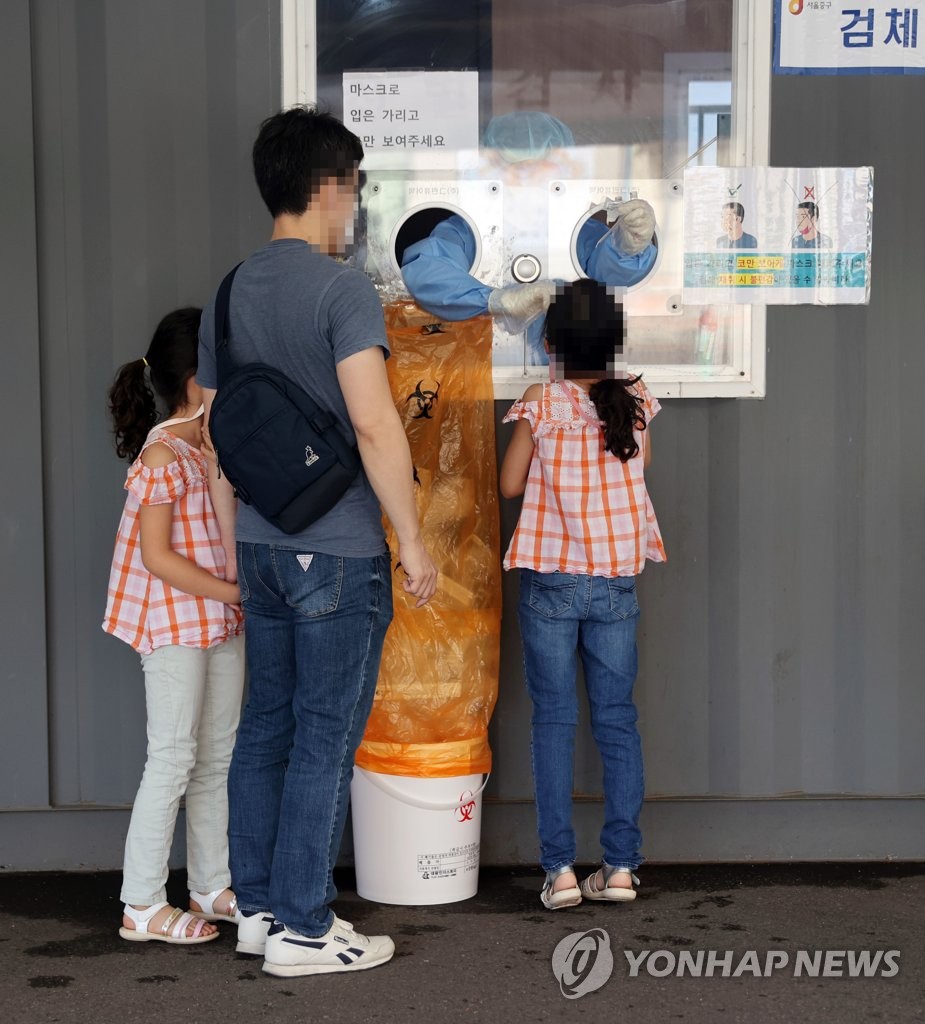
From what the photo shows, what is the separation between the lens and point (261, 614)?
2.43m

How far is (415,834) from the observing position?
9.39ft

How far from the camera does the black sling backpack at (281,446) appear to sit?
7.43 feet

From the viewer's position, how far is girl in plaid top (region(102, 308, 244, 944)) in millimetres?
2596

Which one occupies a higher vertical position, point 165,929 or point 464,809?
point 464,809

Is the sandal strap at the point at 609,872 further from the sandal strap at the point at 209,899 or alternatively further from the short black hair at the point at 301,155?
the short black hair at the point at 301,155

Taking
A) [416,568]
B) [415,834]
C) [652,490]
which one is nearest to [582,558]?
[652,490]

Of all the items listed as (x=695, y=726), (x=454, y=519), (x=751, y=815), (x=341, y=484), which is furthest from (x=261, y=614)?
(x=751, y=815)

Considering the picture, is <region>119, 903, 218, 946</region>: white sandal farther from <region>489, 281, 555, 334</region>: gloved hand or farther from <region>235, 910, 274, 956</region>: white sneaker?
<region>489, 281, 555, 334</region>: gloved hand

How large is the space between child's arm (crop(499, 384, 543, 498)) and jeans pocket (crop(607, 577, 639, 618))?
0.32 metres

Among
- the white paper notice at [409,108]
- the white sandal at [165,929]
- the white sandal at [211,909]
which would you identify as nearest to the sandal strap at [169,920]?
the white sandal at [165,929]

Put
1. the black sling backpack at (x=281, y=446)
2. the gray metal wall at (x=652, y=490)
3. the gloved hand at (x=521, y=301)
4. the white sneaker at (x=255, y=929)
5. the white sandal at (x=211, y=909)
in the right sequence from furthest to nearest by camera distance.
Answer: the gray metal wall at (x=652, y=490), the gloved hand at (x=521, y=301), the white sandal at (x=211, y=909), the white sneaker at (x=255, y=929), the black sling backpack at (x=281, y=446)

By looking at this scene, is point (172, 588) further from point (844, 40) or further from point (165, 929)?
point (844, 40)

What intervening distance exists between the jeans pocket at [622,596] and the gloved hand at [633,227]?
84 cm

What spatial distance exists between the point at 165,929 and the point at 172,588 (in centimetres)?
73
